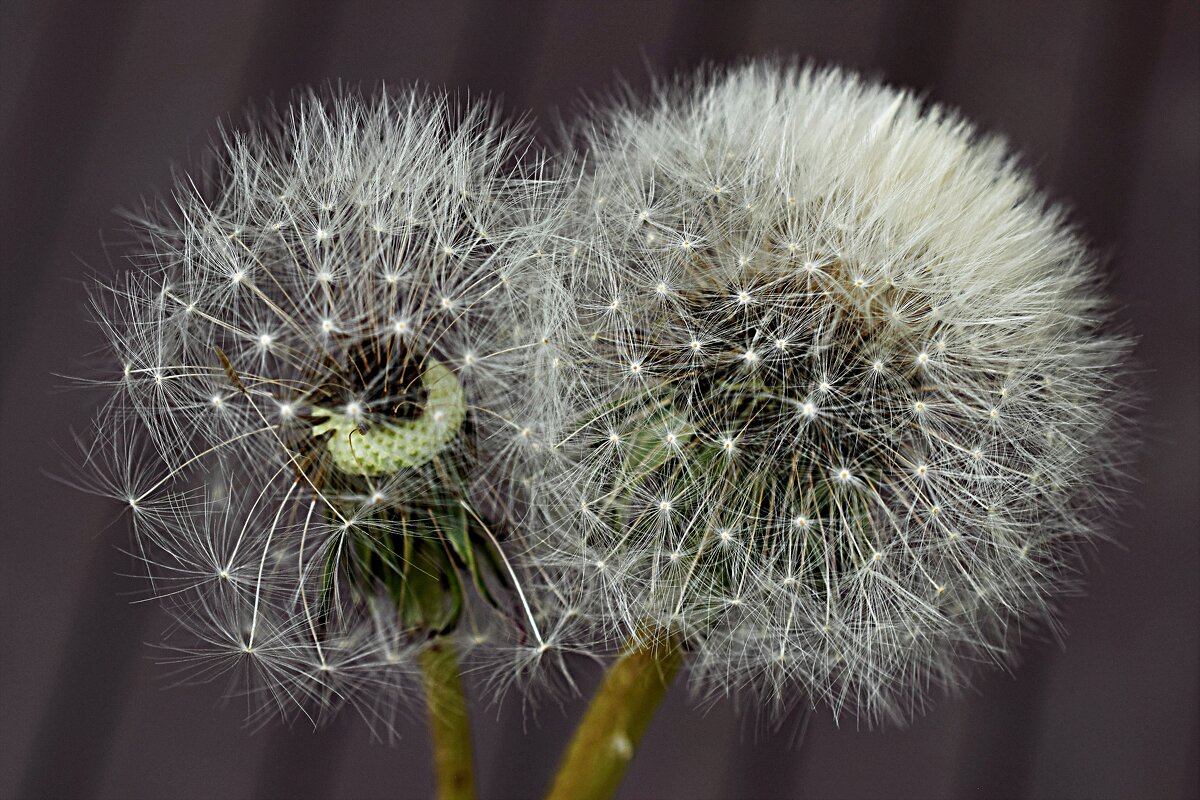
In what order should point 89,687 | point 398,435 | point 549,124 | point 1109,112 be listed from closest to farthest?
point 398,435, point 89,687, point 549,124, point 1109,112

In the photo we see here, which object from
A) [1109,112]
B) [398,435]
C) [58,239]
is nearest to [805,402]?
[398,435]

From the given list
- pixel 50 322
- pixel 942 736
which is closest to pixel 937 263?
pixel 942 736

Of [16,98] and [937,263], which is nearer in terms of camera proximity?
[937,263]

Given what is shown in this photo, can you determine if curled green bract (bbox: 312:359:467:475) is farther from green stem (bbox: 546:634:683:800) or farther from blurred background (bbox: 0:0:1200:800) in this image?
blurred background (bbox: 0:0:1200:800)

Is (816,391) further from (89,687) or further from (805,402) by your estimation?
(89,687)

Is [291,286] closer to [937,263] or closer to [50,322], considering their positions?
[937,263]

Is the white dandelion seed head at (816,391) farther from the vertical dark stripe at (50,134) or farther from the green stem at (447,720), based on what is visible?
the vertical dark stripe at (50,134)
